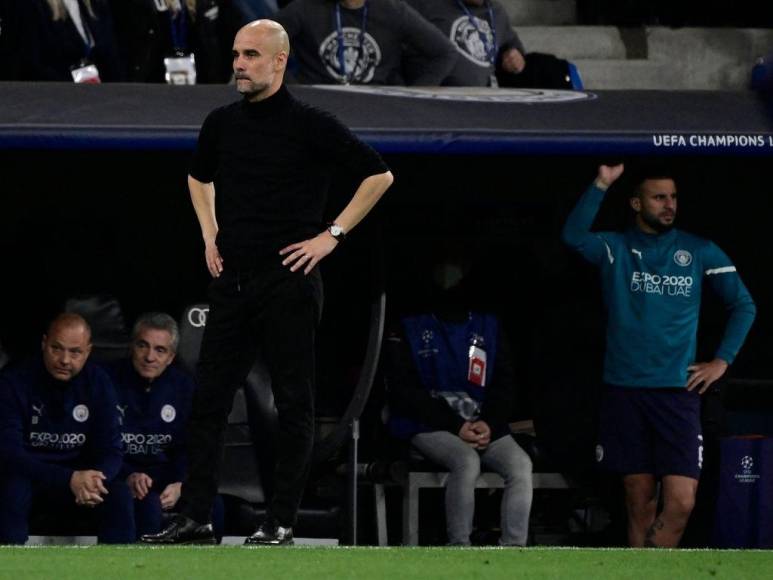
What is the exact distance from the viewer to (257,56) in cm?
595

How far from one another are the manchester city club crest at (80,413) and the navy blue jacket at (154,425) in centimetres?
34

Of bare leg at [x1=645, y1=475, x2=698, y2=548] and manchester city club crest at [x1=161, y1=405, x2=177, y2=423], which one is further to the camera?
manchester city club crest at [x1=161, y1=405, x2=177, y2=423]

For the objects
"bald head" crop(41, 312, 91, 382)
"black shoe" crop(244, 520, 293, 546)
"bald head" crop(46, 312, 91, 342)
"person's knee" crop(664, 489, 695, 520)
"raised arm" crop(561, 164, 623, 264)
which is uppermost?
"raised arm" crop(561, 164, 623, 264)

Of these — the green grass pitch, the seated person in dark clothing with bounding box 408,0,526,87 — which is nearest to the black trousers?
the green grass pitch

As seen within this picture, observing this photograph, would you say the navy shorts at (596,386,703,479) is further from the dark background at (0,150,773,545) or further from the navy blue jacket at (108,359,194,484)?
the navy blue jacket at (108,359,194,484)

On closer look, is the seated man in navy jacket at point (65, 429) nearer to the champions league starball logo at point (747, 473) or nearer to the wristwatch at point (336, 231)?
the wristwatch at point (336, 231)

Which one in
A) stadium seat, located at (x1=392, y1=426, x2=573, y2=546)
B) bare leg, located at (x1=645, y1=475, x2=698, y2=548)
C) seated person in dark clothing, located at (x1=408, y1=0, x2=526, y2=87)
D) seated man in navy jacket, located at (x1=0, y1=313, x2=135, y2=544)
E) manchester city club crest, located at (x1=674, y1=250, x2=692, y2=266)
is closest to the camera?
seated man in navy jacket, located at (x1=0, y1=313, x2=135, y2=544)

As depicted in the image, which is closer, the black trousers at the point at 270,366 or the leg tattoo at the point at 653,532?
the black trousers at the point at 270,366

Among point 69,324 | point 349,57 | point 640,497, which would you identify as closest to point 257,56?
point 69,324

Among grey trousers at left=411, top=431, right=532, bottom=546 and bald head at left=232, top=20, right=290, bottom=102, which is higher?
bald head at left=232, top=20, right=290, bottom=102

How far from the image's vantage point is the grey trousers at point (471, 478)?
26.0 feet

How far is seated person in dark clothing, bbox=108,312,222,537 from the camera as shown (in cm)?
795

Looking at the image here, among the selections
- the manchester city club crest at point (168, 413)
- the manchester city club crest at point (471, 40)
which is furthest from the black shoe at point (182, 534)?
the manchester city club crest at point (471, 40)

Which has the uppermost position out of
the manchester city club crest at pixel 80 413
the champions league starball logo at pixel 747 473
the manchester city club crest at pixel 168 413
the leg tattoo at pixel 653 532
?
the manchester city club crest at pixel 80 413
